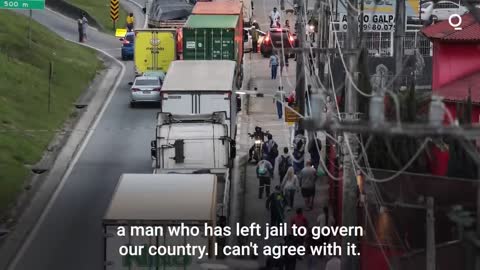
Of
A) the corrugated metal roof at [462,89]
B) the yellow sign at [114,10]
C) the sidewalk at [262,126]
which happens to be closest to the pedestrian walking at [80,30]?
the yellow sign at [114,10]

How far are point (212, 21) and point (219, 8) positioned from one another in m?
5.19

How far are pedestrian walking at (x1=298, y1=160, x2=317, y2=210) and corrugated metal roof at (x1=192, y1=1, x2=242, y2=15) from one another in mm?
24314

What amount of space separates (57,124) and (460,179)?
88.6 feet

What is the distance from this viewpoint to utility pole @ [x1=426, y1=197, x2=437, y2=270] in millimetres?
20797

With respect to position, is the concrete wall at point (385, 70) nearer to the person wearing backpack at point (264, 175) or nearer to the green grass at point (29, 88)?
the person wearing backpack at point (264, 175)

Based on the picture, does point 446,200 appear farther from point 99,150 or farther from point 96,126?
point 96,126

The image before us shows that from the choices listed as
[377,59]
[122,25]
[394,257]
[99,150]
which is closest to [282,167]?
[377,59]

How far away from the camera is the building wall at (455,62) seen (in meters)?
31.2

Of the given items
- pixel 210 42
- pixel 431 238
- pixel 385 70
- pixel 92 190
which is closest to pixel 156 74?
pixel 210 42

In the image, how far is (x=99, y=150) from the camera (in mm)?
43031

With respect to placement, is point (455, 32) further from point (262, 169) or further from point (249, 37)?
point (249, 37)

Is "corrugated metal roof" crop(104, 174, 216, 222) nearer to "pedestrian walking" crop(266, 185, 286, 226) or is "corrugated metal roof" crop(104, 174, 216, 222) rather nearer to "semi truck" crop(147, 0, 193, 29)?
"pedestrian walking" crop(266, 185, 286, 226)

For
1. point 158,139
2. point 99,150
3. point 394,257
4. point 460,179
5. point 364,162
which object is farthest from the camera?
point 99,150

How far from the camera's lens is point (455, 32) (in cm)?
3144
